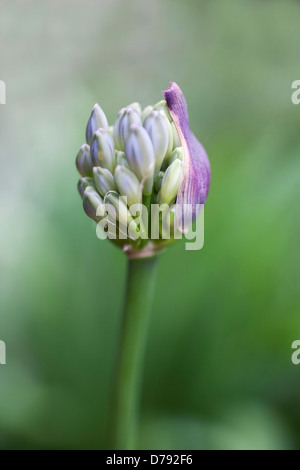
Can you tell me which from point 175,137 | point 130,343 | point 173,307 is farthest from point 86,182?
point 173,307

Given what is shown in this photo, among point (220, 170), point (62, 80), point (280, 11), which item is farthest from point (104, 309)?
point (280, 11)

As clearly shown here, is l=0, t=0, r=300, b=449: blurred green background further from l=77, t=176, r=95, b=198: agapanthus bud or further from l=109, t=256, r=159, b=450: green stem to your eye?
l=77, t=176, r=95, b=198: agapanthus bud

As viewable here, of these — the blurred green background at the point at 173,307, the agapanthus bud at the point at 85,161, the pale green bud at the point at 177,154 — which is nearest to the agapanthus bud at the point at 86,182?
the agapanthus bud at the point at 85,161

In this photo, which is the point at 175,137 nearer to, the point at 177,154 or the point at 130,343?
the point at 177,154

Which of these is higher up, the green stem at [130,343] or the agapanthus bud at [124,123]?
the agapanthus bud at [124,123]

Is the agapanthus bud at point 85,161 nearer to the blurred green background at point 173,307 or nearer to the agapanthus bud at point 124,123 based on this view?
the agapanthus bud at point 124,123
